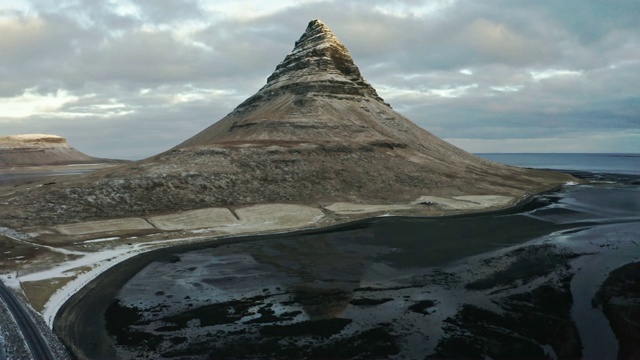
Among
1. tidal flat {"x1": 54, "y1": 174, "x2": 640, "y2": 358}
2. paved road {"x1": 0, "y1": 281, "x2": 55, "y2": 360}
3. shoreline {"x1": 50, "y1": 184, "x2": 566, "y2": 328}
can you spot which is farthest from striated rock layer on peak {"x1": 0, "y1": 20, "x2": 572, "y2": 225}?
paved road {"x1": 0, "y1": 281, "x2": 55, "y2": 360}

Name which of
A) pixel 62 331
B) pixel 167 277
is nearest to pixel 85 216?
pixel 167 277

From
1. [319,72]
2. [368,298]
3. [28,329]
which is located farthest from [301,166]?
[28,329]

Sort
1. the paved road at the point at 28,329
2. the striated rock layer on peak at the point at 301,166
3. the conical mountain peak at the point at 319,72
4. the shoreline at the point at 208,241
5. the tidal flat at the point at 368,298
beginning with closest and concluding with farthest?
1. the paved road at the point at 28,329
2. the tidal flat at the point at 368,298
3. the shoreline at the point at 208,241
4. the striated rock layer on peak at the point at 301,166
5. the conical mountain peak at the point at 319,72

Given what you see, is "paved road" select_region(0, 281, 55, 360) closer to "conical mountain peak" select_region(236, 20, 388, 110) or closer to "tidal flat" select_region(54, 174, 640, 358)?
"tidal flat" select_region(54, 174, 640, 358)

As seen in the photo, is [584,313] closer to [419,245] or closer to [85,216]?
[419,245]

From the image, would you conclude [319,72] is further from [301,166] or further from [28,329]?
[28,329]

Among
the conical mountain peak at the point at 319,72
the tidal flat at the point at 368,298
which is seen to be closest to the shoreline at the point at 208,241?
the tidal flat at the point at 368,298

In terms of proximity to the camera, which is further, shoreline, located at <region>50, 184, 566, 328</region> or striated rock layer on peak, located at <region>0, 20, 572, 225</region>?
striated rock layer on peak, located at <region>0, 20, 572, 225</region>

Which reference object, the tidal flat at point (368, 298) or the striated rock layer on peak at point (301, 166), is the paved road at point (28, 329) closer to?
the tidal flat at point (368, 298)
